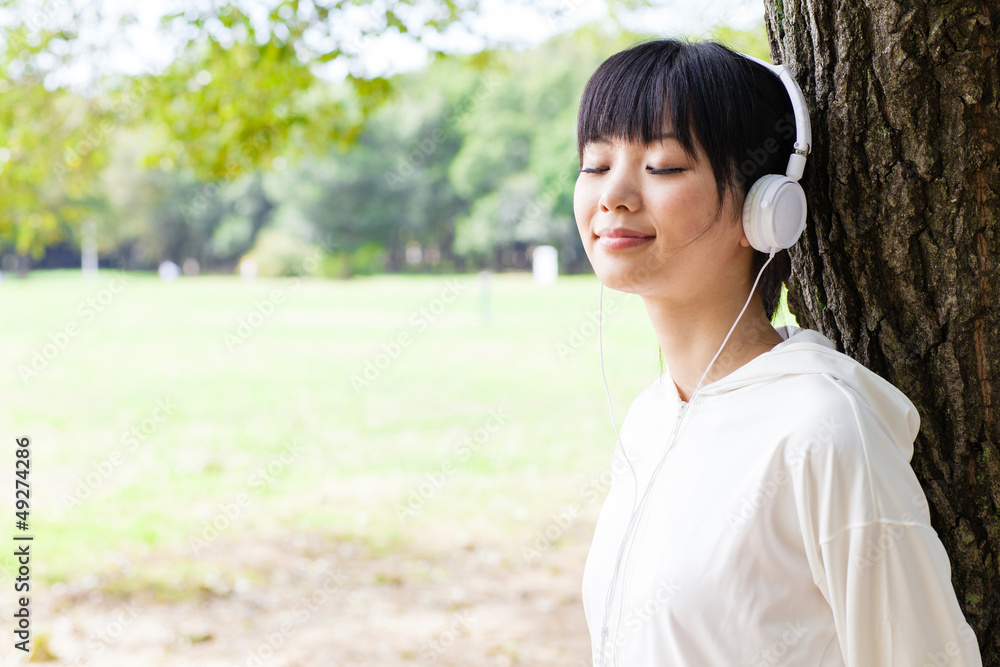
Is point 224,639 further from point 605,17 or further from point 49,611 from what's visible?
point 605,17

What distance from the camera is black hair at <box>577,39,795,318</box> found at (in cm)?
129

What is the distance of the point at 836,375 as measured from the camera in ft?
3.91

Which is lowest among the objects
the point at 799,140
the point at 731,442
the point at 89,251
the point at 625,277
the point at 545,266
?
the point at 545,266

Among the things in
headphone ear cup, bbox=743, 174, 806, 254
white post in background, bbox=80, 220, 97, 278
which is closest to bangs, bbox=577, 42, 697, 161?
headphone ear cup, bbox=743, 174, 806, 254

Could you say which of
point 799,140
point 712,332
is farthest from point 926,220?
point 712,332

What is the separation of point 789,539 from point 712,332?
0.39 m

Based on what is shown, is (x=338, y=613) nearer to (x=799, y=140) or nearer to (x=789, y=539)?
(x=789, y=539)

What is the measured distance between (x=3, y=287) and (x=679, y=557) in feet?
129

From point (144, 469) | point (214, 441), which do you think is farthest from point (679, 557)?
point (214, 441)

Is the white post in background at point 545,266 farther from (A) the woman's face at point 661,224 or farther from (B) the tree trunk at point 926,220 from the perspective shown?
(A) the woman's face at point 661,224

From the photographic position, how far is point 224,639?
4422 millimetres

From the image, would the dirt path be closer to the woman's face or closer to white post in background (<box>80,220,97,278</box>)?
the woman's face

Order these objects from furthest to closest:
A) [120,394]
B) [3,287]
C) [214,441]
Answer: [3,287], [120,394], [214,441]

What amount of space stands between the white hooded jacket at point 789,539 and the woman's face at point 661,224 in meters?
0.17
